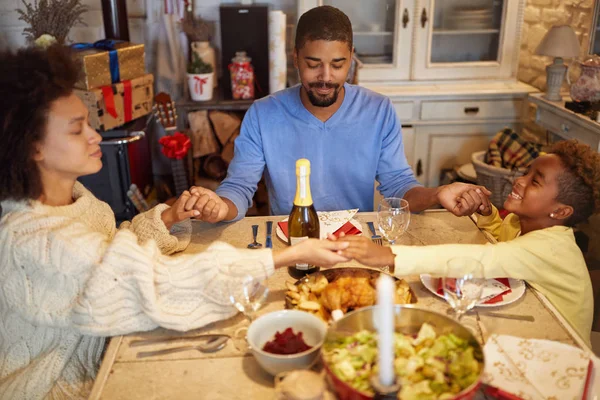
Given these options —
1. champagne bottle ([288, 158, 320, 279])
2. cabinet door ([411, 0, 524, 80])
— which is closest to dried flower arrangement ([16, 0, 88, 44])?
champagne bottle ([288, 158, 320, 279])

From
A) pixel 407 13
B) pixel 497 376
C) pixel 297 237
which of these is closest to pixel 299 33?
pixel 297 237

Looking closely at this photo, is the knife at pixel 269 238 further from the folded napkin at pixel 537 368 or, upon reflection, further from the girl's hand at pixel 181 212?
the folded napkin at pixel 537 368

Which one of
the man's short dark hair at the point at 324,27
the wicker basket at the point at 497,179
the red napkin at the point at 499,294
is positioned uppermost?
the man's short dark hair at the point at 324,27

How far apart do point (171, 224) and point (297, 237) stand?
376 mm

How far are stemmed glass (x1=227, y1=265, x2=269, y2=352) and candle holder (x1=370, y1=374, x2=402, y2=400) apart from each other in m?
0.35

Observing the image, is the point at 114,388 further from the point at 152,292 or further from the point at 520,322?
the point at 520,322

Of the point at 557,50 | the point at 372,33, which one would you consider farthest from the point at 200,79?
the point at 557,50

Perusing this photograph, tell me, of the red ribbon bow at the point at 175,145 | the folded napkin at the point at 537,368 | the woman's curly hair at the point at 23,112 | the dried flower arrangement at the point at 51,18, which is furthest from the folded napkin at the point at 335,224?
the dried flower arrangement at the point at 51,18

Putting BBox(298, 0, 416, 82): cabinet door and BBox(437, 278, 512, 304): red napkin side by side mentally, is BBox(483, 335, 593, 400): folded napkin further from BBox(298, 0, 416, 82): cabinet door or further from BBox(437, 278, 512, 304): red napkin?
BBox(298, 0, 416, 82): cabinet door

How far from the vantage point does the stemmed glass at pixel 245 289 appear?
1177mm

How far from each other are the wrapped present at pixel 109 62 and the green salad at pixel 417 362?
210 centimetres

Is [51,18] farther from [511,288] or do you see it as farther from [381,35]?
[511,288]

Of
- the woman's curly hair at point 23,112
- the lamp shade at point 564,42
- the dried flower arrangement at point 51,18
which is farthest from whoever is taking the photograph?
the lamp shade at point 564,42

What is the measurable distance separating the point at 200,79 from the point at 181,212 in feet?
6.03
